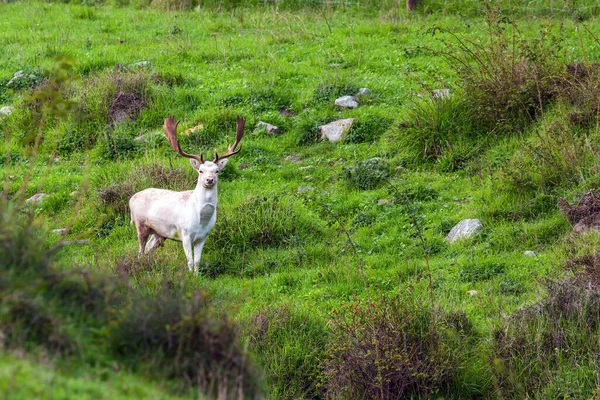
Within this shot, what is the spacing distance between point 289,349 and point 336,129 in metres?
6.33

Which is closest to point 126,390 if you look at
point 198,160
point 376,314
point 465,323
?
point 376,314

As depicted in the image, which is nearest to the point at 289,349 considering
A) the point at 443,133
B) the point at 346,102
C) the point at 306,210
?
the point at 306,210

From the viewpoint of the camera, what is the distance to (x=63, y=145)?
15211 mm

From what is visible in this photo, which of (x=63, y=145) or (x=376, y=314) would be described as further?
(x=63, y=145)

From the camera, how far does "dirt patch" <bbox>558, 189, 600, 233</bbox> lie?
1065 cm

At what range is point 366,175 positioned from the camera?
13.3 meters

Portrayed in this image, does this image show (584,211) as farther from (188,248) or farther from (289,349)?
(188,248)

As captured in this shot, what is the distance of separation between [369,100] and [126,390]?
11532mm

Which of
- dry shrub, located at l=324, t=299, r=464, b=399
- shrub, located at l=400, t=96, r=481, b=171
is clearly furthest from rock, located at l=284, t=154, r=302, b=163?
dry shrub, located at l=324, t=299, r=464, b=399

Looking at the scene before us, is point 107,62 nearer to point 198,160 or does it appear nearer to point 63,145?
point 63,145

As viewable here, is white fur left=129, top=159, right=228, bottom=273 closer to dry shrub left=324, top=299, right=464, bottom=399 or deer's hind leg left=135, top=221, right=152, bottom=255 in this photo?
deer's hind leg left=135, top=221, right=152, bottom=255

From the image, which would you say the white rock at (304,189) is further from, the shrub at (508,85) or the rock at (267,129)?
the shrub at (508,85)

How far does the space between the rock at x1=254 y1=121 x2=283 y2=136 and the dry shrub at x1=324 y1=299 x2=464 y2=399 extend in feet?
21.8

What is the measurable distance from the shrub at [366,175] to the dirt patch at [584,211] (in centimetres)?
294
